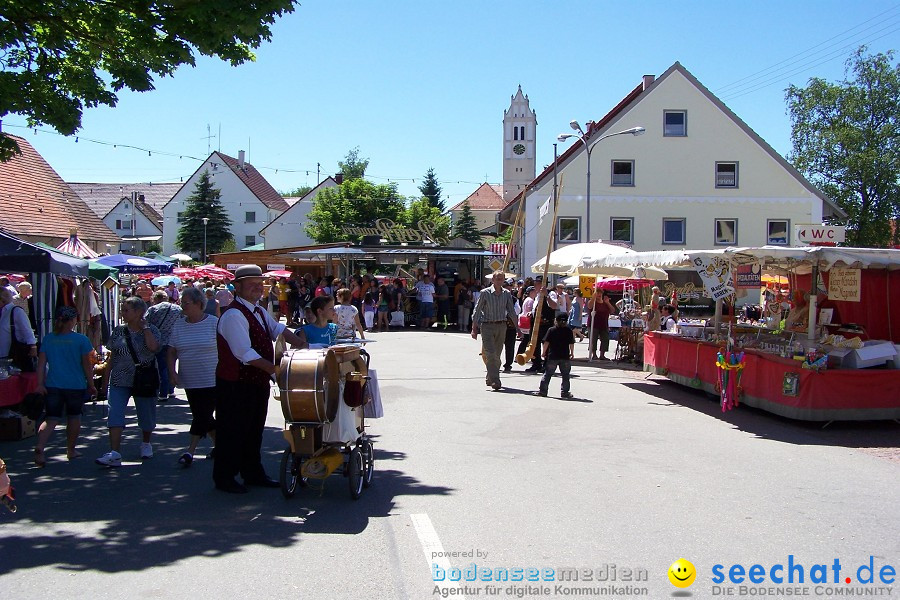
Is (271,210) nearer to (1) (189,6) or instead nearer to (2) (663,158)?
(2) (663,158)

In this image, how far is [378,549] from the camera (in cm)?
560

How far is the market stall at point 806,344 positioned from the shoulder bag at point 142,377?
7779 mm

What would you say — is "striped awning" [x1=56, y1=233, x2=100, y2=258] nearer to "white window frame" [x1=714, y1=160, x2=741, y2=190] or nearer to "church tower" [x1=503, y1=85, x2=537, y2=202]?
"white window frame" [x1=714, y1=160, x2=741, y2=190]

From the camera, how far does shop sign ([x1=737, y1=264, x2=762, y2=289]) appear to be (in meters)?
13.5

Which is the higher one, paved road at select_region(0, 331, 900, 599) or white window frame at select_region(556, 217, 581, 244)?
white window frame at select_region(556, 217, 581, 244)

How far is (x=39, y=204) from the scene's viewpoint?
88.2 ft

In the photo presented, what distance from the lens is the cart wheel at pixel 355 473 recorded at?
270 inches

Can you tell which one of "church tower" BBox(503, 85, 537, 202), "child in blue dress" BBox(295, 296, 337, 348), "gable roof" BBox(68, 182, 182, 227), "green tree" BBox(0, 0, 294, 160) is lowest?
"child in blue dress" BBox(295, 296, 337, 348)

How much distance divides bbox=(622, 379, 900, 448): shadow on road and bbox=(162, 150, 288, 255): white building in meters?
62.6

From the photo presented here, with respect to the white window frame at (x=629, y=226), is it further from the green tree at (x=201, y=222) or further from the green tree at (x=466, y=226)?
the green tree at (x=466, y=226)

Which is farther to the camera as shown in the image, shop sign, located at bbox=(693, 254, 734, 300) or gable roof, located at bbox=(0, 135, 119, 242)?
gable roof, located at bbox=(0, 135, 119, 242)

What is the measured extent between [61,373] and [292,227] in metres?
63.5

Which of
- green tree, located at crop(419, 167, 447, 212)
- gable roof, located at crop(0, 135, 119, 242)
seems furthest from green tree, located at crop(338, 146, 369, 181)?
gable roof, located at crop(0, 135, 119, 242)

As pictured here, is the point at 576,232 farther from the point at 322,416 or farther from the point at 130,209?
the point at 130,209
